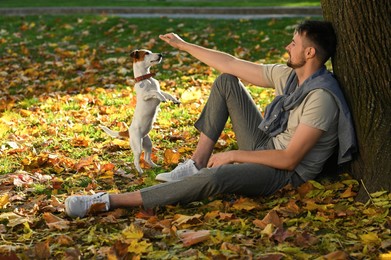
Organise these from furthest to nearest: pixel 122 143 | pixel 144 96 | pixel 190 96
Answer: pixel 190 96 < pixel 122 143 < pixel 144 96

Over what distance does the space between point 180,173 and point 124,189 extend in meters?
0.43

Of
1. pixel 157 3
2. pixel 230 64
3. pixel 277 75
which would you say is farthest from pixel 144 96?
pixel 157 3

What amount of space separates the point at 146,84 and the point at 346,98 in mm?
1358

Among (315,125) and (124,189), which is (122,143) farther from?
(315,125)

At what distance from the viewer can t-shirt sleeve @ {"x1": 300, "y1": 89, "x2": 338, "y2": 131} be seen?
15.5ft

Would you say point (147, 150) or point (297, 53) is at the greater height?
point (297, 53)

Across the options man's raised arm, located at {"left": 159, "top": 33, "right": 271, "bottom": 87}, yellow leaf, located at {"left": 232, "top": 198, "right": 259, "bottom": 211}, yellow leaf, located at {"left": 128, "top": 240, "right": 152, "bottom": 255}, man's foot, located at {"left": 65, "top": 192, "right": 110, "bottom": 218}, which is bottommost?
yellow leaf, located at {"left": 232, "top": 198, "right": 259, "bottom": 211}

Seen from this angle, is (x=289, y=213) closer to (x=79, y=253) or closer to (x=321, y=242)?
(x=321, y=242)

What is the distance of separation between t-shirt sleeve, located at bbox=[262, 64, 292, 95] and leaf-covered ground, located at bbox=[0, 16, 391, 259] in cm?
71

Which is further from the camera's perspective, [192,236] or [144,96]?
[144,96]

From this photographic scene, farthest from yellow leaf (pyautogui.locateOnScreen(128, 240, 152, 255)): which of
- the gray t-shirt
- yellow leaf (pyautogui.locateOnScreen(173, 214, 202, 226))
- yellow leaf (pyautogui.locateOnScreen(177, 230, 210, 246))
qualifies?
the gray t-shirt

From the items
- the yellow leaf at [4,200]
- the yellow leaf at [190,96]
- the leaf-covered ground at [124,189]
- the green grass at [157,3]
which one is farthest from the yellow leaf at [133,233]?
the green grass at [157,3]

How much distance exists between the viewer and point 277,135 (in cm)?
512

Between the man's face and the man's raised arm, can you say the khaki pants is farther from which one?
the man's face
